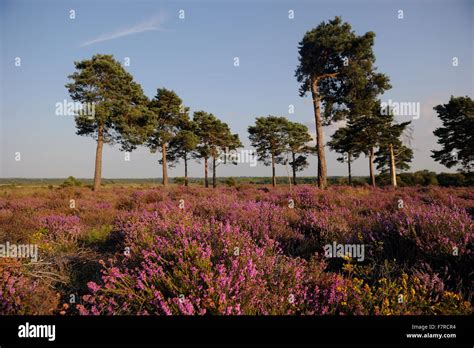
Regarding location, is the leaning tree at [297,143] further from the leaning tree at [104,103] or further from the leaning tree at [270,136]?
the leaning tree at [104,103]

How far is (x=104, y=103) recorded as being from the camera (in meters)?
18.8

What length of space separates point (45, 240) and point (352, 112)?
50.4 feet

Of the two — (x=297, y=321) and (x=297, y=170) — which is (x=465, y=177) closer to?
(x=297, y=170)

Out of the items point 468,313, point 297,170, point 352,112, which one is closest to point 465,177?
point 297,170

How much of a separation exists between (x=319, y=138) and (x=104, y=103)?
15458 mm

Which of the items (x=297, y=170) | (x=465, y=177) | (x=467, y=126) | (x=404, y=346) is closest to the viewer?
(x=404, y=346)

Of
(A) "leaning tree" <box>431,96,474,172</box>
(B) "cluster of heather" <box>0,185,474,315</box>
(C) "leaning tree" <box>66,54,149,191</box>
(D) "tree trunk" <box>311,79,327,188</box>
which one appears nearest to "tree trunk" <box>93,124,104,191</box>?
(C) "leaning tree" <box>66,54,149,191</box>

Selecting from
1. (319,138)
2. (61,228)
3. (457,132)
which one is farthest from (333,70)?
(457,132)

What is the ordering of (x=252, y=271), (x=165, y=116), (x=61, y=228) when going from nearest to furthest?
(x=252, y=271)
(x=61, y=228)
(x=165, y=116)

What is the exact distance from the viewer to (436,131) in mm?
32312

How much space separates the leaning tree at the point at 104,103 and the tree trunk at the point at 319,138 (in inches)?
540

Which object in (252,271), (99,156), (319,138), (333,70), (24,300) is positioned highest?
(333,70)

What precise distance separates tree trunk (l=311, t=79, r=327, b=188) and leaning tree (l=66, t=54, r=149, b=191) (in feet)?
45.0

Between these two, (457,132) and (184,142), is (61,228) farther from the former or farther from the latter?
(457,132)
